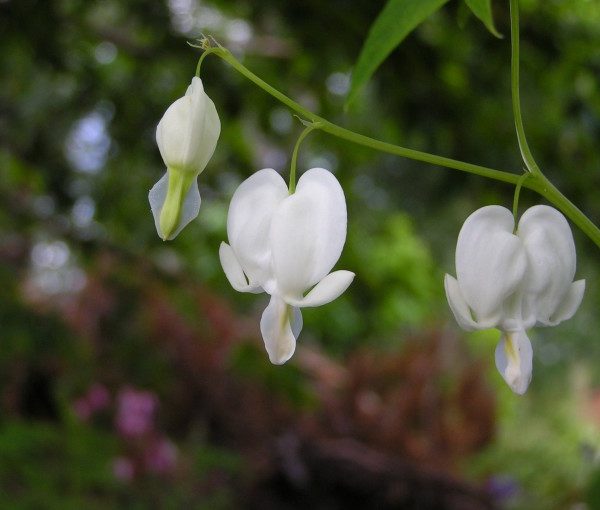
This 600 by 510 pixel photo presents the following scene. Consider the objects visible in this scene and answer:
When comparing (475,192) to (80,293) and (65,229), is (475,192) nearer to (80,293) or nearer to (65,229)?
(65,229)

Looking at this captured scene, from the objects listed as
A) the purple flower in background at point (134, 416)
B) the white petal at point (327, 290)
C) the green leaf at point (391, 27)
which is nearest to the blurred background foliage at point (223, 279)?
the purple flower in background at point (134, 416)

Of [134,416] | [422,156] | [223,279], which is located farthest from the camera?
[223,279]

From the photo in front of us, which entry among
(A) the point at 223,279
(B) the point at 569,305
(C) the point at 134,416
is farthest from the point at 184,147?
(A) the point at 223,279

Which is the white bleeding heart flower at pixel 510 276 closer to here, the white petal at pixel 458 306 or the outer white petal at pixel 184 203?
the white petal at pixel 458 306

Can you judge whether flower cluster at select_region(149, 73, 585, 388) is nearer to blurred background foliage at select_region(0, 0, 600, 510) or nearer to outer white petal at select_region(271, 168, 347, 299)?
outer white petal at select_region(271, 168, 347, 299)

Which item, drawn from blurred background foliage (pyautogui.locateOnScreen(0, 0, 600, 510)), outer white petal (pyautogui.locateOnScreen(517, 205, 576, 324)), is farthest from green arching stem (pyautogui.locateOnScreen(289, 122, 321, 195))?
blurred background foliage (pyautogui.locateOnScreen(0, 0, 600, 510))

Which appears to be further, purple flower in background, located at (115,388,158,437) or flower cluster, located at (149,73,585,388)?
purple flower in background, located at (115,388,158,437)

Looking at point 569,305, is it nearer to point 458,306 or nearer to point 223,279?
point 458,306
